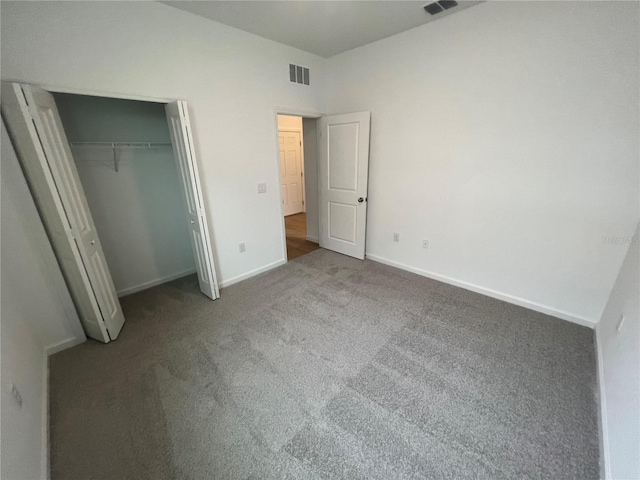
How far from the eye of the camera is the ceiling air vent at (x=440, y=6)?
2.25 meters

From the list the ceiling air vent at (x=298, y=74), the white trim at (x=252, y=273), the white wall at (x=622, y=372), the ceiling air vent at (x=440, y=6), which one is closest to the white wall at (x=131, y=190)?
the white trim at (x=252, y=273)

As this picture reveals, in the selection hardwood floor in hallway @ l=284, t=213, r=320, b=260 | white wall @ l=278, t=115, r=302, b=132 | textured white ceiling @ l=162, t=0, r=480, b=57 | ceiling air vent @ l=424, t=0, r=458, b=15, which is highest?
textured white ceiling @ l=162, t=0, r=480, b=57

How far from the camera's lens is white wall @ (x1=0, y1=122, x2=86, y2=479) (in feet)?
3.97

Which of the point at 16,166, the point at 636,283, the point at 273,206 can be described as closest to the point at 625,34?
the point at 636,283

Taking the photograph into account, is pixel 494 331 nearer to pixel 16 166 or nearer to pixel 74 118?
pixel 16 166

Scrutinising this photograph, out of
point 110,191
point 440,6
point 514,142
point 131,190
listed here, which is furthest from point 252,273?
point 440,6

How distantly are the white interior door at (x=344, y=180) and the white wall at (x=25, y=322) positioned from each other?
3.11 meters

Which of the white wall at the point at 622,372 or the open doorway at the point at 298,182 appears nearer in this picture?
the white wall at the point at 622,372

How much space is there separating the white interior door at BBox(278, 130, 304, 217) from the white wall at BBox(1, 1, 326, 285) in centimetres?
267

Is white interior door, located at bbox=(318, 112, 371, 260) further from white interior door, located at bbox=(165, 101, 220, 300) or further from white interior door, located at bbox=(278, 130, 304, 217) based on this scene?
white interior door, located at bbox=(278, 130, 304, 217)

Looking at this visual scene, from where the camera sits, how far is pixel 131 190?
2893mm

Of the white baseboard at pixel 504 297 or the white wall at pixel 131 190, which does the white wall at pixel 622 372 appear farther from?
the white wall at pixel 131 190

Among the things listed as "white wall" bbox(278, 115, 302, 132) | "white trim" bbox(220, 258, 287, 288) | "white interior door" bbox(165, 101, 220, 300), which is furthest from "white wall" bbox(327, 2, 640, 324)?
"white wall" bbox(278, 115, 302, 132)

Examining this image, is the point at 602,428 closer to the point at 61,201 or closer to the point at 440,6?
the point at 440,6
